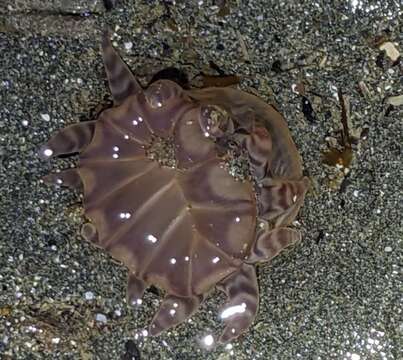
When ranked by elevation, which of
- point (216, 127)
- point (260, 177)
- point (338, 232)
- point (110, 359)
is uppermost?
point (216, 127)

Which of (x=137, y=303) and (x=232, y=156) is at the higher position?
(x=232, y=156)

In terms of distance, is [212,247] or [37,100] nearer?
[212,247]

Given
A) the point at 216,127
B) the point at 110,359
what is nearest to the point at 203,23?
the point at 216,127

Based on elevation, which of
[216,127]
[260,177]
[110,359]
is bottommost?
[110,359]

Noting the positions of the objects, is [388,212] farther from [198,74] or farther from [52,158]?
[52,158]

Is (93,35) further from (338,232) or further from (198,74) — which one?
(338,232)

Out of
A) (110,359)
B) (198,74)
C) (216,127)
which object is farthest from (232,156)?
(110,359)
